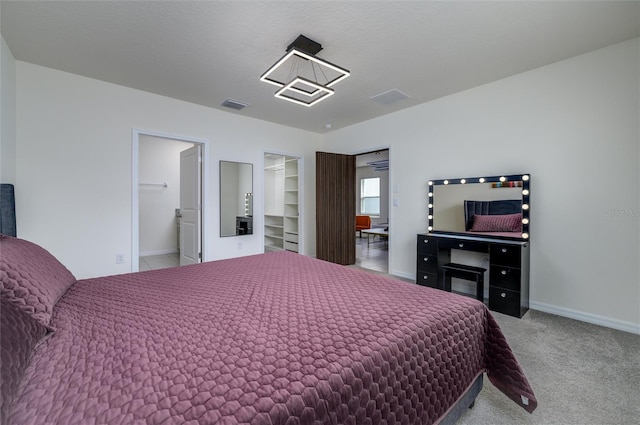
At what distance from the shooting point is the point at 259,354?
0.89 meters

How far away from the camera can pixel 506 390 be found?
1401mm

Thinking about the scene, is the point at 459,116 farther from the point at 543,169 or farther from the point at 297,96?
the point at 297,96

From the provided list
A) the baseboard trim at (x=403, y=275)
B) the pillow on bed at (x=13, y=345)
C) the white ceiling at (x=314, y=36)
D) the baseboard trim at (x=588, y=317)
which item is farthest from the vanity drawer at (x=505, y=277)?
the pillow on bed at (x=13, y=345)

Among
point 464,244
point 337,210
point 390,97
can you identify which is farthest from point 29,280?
point 337,210

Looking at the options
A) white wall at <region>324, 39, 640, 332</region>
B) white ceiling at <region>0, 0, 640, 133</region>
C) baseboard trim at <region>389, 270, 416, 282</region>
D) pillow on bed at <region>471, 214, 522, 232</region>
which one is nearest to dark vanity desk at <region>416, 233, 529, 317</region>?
pillow on bed at <region>471, 214, 522, 232</region>

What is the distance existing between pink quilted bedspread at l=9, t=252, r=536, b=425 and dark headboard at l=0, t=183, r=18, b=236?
1.43 metres

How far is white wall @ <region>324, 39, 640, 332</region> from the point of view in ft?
7.99

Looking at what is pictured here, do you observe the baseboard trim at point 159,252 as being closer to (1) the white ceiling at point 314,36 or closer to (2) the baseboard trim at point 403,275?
(1) the white ceiling at point 314,36

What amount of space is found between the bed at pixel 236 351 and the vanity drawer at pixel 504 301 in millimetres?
1682

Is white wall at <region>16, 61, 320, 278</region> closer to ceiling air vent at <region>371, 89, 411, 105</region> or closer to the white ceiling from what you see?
the white ceiling

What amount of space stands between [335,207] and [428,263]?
80.0 inches

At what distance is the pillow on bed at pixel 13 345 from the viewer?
0.62 metres

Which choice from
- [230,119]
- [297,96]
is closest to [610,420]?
[297,96]

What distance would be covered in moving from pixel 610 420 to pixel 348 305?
158cm
